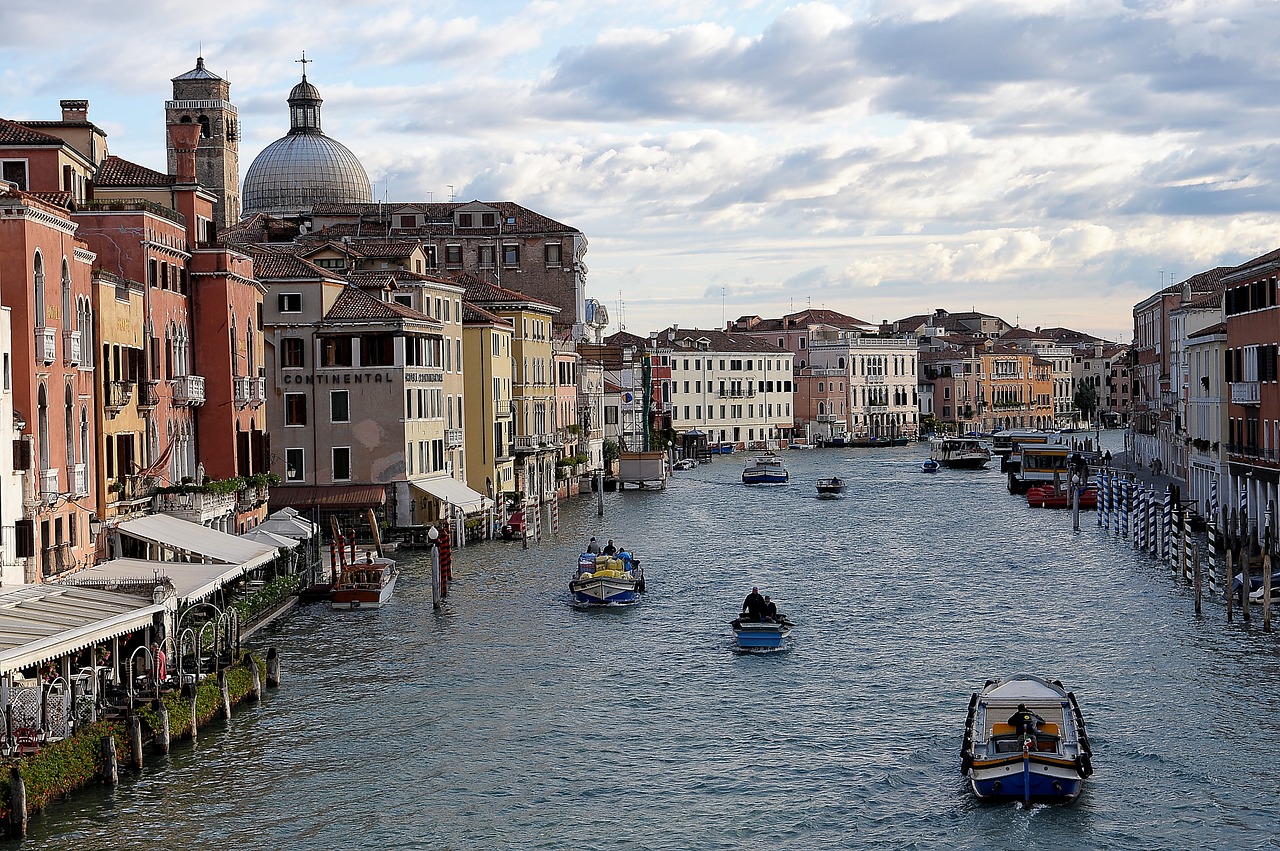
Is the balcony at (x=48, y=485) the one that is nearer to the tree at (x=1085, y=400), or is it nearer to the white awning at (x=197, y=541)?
the white awning at (x=197, y=541)

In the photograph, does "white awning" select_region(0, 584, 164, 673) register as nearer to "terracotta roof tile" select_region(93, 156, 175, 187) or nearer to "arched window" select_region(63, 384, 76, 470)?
"arched window" select_region(63, 384, 76, 470)

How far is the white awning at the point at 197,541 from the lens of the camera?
2894 centimetres

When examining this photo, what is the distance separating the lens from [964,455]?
97.8 meters

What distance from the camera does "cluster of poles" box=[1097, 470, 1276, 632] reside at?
33000 mm

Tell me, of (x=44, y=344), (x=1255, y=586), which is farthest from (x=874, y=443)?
(x=44, y=344)

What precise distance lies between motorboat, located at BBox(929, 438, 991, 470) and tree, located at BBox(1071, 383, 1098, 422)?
6644cm

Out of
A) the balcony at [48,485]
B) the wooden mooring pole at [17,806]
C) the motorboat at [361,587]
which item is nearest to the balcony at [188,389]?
the motorboat at [361,587]

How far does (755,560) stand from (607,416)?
146 feet

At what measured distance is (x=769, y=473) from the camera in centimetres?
8169

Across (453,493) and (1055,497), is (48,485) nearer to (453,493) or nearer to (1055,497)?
(453,493)

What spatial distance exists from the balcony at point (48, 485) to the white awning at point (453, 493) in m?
22.2

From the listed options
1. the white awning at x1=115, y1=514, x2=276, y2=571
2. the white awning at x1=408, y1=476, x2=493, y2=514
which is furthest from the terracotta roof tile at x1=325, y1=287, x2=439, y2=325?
the white awning at x1=115, y1=514, x2=276, y2=571

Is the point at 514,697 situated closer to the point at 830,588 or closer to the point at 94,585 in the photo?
the point at 94,585

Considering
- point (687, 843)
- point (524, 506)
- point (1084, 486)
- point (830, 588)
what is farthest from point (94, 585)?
point (1084, 486)
